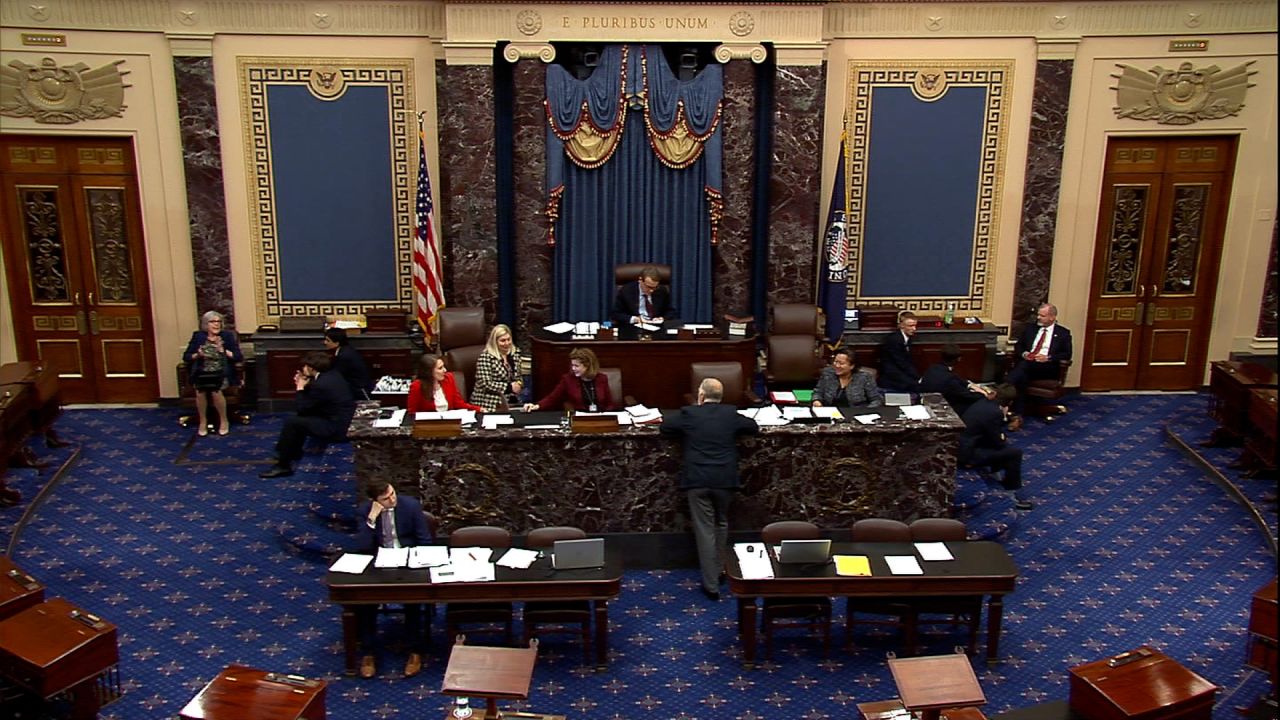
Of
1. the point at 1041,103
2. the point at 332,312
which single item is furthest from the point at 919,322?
the point at 332,312

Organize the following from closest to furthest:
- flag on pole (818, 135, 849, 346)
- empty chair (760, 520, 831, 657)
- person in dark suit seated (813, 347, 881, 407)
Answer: empty chair (760, 520, 831, 657), person in dark suit seated (813, 347, 881, 407), flag on pole (818, 135, 849, 346)

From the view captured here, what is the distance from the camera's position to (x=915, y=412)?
A: 9.22 m

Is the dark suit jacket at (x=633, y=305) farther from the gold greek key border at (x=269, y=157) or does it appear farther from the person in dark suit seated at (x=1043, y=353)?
the person in dark suit seated at (x=1043, y=353)

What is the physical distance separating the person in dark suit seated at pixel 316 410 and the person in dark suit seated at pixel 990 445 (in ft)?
17.9

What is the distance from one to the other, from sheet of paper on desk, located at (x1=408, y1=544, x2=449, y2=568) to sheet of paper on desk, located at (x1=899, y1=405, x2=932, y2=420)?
378 centimetres

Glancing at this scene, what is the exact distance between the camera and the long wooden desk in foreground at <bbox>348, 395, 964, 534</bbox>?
8.72 metres

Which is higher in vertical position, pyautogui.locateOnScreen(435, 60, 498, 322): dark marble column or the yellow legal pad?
pyautogui.locateOnScreen(435, 60, 498, 322): dark marble column

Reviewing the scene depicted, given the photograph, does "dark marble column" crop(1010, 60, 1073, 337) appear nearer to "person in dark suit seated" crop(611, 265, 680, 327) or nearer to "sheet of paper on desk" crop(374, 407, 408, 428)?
"person in dark suit seated" crop(611, 265, 680, 327)

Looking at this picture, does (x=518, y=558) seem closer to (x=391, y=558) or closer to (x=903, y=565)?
(x=391, y=558)

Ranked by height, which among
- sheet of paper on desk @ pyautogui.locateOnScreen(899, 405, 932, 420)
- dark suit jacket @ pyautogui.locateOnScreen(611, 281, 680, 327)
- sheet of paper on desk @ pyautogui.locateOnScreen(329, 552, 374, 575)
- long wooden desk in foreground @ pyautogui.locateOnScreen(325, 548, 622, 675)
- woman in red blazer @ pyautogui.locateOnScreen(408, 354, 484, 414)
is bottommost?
long wooden desk in foreground @ pyautogui.locateOnScreen(325, 548, 622, 675)

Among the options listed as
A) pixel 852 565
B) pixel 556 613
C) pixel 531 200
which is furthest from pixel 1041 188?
pixel 556 613

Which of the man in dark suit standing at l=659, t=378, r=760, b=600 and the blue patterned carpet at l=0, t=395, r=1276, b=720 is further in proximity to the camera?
the man in dark suit standing at l=659, t=378, r=760, b=600

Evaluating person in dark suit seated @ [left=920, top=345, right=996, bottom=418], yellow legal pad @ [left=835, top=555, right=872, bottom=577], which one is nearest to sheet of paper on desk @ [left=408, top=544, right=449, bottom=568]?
yellow legal pad @ [left=835, top=555, right=872, bottom=577]

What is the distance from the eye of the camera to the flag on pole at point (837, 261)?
467 inches
